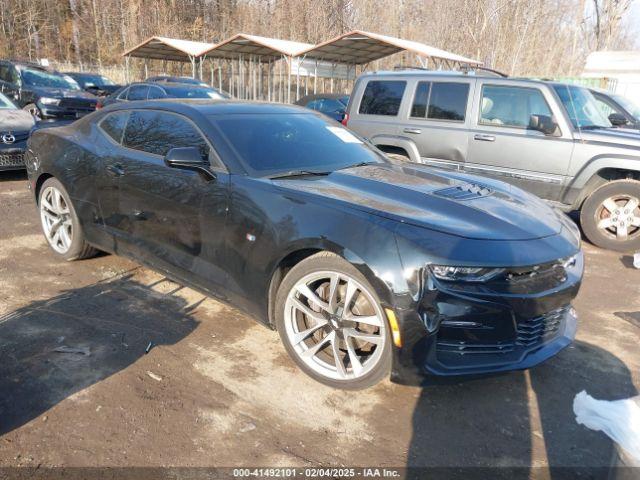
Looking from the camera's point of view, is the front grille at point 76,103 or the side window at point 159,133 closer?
the side window at point 159,133

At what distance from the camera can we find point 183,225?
3.55 metres

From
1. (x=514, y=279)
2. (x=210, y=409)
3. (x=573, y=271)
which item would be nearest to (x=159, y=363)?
(x=210, y=409)

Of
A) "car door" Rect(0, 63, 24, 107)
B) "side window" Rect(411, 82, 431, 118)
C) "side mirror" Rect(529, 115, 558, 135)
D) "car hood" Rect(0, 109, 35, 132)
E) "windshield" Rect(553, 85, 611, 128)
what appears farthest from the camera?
"car door" Rect(0, 63, 24, 107)

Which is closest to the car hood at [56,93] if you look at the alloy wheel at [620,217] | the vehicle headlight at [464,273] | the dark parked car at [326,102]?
the dark parked car at [326,102]

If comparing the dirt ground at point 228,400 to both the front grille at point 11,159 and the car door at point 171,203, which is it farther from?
the front grille at point 11,159

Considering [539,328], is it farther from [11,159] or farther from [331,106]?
[331,106]

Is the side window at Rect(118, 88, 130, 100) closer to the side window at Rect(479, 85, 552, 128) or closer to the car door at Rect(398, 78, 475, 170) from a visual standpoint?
the car door at Rect(398, 78, 475, 170)

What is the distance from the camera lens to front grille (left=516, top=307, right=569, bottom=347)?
8.91ft

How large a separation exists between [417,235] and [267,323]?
3.87 feet

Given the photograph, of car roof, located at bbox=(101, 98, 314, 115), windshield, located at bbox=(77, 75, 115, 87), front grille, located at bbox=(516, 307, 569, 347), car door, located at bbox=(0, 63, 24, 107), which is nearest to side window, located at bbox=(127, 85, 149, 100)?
car door, located at bbox=(0, 63, 24, 107)

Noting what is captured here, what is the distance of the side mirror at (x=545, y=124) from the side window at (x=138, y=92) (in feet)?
33.0

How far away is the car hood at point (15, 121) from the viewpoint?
8.02m

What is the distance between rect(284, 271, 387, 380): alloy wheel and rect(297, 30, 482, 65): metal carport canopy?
17.2 metres

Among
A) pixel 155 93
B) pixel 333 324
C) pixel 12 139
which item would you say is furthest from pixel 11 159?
pixel 333 324
